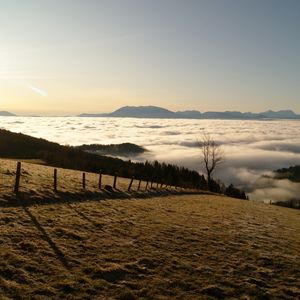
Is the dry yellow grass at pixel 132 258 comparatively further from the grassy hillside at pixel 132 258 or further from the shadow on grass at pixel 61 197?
the shadow on grass at pixel 61 197

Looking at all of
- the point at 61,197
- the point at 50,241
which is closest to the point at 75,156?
the point at 61,197

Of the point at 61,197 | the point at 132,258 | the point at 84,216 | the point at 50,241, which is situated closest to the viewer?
the point at 132,258

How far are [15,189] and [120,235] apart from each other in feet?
31.2

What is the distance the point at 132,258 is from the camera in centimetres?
1642

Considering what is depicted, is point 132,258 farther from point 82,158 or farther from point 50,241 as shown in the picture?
point 82,158

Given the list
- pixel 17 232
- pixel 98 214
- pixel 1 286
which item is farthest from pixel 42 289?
pixel 98 214

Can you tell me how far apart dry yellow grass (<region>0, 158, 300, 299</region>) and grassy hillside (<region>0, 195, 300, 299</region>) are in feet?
0.11

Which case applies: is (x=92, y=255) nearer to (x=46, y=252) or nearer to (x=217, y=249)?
(x=46, y=252)

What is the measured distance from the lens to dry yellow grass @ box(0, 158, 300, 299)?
12.9 meters

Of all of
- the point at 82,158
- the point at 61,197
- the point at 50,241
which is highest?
the point at 50,241

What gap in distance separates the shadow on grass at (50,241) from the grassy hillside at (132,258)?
4cm

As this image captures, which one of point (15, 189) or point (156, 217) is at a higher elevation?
point (15, 189)

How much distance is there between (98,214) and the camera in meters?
24.9

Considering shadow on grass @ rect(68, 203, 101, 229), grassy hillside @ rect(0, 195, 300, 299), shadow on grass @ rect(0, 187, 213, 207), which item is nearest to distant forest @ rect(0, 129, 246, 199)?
shadow on grass @ rect(0, 187, 213, 207)
